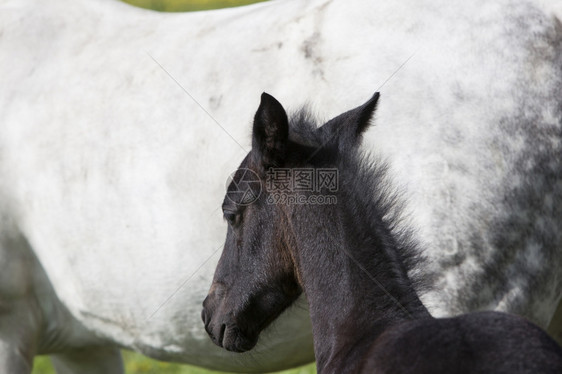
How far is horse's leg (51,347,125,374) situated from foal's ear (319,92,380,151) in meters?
2.42

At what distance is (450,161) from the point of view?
125 inches

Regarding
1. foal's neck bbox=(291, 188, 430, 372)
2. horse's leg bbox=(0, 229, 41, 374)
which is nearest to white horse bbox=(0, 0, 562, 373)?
horse's leg bbox=(0, 229, 41, 374)

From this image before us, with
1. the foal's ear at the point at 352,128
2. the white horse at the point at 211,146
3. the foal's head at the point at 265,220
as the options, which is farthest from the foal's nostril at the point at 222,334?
the foal's ear at the point at 352,128

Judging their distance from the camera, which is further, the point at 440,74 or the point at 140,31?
the point at 140,31

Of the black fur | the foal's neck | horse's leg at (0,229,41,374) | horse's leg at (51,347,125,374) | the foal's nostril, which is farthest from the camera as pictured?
horse's leg at (51,347,125,374)

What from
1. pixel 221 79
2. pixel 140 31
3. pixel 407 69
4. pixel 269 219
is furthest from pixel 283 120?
pixel 140 31

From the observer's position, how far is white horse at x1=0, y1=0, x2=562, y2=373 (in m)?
3.16

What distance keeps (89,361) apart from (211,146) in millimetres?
1798

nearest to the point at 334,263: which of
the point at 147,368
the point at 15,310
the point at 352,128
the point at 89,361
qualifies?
the point at 352,128

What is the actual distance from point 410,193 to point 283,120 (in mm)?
693

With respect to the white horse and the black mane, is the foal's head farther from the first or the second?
the white horse

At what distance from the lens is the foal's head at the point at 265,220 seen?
2.77m

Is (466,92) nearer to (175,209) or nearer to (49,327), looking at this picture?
(175,209)

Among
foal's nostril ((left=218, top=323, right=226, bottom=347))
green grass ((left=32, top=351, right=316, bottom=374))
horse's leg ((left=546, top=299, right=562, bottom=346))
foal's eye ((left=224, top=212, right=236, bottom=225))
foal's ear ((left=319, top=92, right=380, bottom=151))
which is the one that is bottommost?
green grass ((left=32, top=351, right=316, bottom=374))
